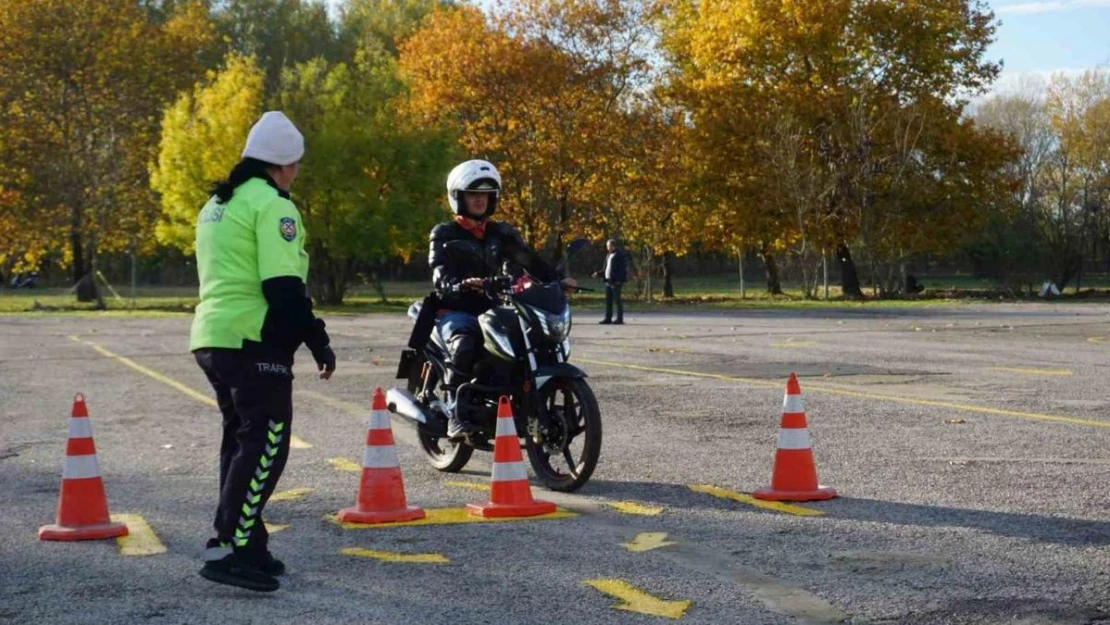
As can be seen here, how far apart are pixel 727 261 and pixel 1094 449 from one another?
3111 inches

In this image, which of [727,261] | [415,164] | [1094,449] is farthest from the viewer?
[727,261]

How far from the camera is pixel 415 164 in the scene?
155 feet

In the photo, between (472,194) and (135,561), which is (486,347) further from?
(135,561)

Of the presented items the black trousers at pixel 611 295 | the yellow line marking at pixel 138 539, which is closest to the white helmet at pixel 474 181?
the yellow line marking at pixel 138 539

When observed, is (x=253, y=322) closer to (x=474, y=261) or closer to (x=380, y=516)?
(x=380, y=516)

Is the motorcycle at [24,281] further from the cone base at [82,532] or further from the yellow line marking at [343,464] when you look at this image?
the cone base at [82,532]

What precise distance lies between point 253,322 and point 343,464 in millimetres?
3813

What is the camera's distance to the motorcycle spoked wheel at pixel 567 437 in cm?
851

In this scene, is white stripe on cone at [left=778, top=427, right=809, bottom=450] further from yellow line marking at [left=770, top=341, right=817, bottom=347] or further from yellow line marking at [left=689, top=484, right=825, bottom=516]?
yellow line marking at [left=770, top=341, right=817, bottom=347]

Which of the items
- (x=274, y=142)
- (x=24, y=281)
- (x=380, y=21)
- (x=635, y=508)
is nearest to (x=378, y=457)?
(x=635, y=508)

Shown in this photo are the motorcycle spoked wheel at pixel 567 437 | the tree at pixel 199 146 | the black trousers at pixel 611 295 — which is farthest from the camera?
the tree at pixel 199 146

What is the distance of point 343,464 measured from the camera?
32.9 ft

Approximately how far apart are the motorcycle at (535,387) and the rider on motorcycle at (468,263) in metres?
0.09

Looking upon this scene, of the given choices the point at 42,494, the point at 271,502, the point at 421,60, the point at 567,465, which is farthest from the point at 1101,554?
the point at 421,60
